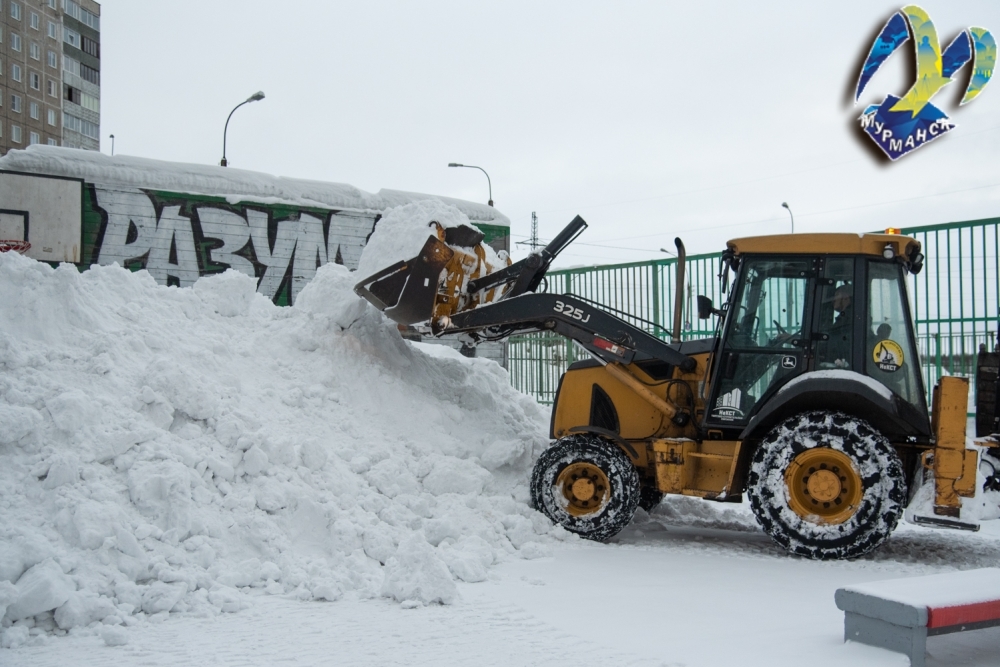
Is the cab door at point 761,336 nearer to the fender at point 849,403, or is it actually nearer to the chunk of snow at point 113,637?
the fender at point 849,403

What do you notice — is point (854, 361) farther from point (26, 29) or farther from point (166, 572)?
point (26, 29)

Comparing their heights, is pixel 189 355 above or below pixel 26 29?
below

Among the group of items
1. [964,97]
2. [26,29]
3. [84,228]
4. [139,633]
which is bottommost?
[139,633]

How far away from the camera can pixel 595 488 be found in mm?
7645

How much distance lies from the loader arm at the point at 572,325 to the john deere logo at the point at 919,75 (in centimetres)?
577

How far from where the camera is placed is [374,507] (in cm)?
700

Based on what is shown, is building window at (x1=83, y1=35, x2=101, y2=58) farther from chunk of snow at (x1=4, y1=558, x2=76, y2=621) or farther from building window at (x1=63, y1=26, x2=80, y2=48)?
chunk of snow at (x1=4, y1=558, x2=76, y2=621)

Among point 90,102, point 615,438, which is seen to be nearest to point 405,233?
point 615,438

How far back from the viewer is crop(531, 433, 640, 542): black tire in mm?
7438

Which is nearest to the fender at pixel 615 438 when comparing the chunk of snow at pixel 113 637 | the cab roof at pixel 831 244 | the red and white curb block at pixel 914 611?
the cab roof at pixel 831 244

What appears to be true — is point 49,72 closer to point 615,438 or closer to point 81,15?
point 81,15

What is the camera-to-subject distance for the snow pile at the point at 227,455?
5438 millimetres

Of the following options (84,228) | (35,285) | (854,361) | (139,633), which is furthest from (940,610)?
(84,228)

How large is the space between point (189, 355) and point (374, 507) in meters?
2.50
